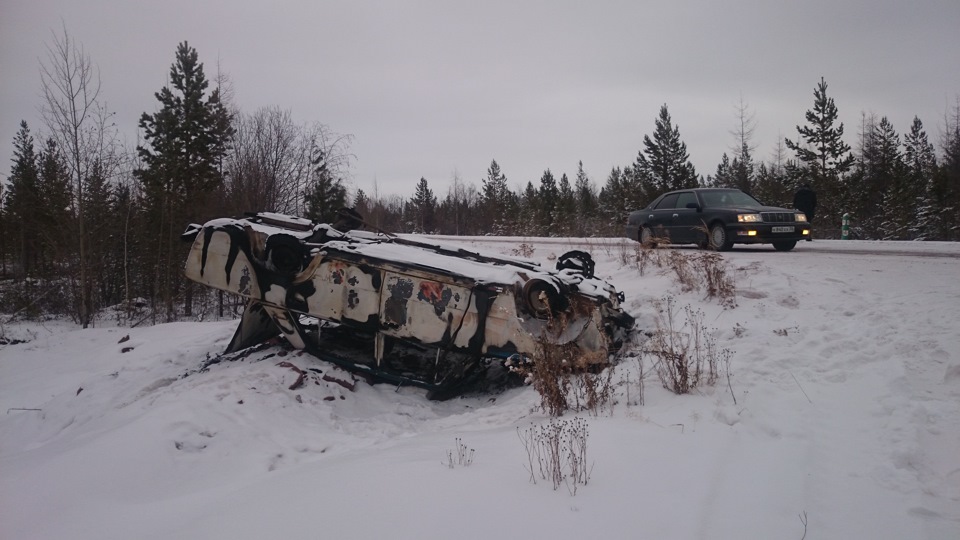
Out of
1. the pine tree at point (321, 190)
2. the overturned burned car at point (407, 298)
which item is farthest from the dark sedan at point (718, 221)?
the pine tree at point (321, 190)

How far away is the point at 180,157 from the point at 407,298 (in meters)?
20.9

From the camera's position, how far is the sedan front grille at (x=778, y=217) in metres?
9.77

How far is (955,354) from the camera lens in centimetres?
436

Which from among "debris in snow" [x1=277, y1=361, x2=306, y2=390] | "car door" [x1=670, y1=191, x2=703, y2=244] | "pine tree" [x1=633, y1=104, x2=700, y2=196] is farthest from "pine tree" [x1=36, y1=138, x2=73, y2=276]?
"pine tree" [x1=633, y1=104, x2=700, y2=196]

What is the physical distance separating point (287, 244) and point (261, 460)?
2.67 meters

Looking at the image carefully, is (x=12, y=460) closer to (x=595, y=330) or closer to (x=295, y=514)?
(x=295, y=514)

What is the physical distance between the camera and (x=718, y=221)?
10.2 metres

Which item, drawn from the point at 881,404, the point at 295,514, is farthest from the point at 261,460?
the point at 881,404

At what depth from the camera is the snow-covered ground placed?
8.88ft

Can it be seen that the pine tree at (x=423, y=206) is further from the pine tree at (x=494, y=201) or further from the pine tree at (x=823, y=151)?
the pine tree at (x=823, y=151)

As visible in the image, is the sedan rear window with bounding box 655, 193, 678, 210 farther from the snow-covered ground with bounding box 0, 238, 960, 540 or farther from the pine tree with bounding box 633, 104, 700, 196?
the pine tree with bounding box 633, 104, 700, 196

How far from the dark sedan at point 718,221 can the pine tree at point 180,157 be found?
14795mm

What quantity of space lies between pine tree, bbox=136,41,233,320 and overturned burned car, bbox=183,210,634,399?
13.7 metres

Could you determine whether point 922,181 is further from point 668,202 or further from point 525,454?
point 525,454
